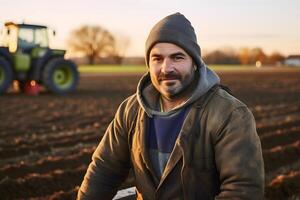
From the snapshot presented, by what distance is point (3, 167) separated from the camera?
5.00 m

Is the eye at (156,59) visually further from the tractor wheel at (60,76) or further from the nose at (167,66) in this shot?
the tractor wheel at (60,76)

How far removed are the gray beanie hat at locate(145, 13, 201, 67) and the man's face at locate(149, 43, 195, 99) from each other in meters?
0.03

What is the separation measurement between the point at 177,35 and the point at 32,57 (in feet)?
36.7

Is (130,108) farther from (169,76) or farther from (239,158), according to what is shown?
(239,158)

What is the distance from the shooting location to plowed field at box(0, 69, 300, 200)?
435 centimetres

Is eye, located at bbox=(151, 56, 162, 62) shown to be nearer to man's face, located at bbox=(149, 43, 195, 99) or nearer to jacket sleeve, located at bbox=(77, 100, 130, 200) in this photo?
man's face, located at bbox=(149, 43, 195, 99)

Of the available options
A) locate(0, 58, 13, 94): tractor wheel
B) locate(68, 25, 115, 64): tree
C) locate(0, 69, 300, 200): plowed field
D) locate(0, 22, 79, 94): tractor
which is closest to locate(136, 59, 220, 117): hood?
locate(0, 69, 300, 200): plowed field

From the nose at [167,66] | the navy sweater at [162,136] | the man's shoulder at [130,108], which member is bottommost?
the navy sweater at [162,136]

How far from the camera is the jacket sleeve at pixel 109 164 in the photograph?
2303mm

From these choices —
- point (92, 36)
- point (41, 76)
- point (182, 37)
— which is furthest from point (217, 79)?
point (92, 36)

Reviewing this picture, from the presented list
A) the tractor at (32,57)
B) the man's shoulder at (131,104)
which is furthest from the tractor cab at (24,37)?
the man's shoulder at (131,104)

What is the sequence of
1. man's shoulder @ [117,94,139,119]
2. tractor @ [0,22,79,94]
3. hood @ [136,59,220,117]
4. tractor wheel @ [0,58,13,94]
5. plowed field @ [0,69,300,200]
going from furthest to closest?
tractor @ [0,22,79,94] < tractor wheel @ [0,58,13,94] < plowed field @ [0,69,300,200] < man's shoulder @ [117,94,139,119] < hood @ [136,59,220,117]

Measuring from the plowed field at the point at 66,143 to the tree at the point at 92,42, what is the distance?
47.7m

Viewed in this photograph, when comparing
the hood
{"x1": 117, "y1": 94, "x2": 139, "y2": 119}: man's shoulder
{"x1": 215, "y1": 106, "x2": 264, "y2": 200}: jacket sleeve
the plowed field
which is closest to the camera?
{"x1": 215, "y1": 106, "x2": 264, "y2": 200}: jacket sleeve
